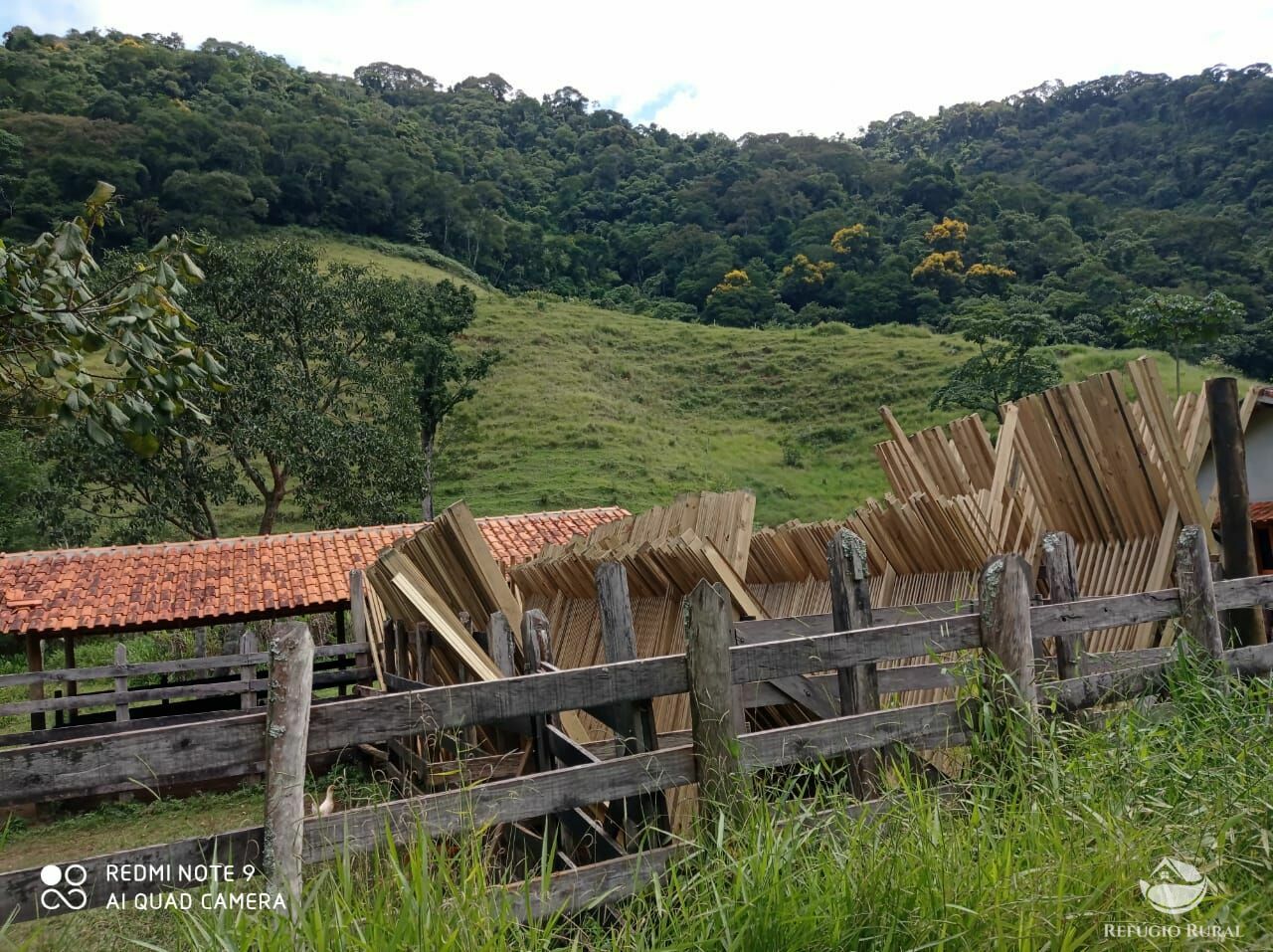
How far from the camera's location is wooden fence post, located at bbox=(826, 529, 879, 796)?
4.16 m

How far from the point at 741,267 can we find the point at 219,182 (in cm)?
3329

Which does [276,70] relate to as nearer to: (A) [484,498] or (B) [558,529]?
(A) [484,498]

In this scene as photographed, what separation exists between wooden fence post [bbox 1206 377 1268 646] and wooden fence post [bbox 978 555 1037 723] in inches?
70.6

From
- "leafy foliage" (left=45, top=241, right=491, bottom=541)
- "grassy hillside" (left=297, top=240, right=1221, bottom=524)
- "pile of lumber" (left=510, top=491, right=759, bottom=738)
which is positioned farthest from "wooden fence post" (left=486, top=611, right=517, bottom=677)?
"grassy hillside" (left=297, top=240, right=1221, bottom=524)

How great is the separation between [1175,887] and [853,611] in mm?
1972

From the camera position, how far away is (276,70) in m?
80.6

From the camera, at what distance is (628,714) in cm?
386

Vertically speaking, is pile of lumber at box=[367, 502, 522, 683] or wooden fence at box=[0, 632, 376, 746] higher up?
pile of lumber at box=[367, 502, 522, 683]

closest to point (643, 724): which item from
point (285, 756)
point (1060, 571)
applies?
point (285, 756)

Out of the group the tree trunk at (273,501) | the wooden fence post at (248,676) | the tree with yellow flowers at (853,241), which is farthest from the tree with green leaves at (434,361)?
the tree with yellow flowers at (853,241)

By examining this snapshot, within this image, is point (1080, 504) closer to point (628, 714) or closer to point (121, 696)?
point (628, 714)

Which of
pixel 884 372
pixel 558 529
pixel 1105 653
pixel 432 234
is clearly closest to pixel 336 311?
pixel 558 529

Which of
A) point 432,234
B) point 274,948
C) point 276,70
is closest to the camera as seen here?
point 274,948

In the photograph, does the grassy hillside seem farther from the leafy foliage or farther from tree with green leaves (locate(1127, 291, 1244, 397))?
the leafy foliage
